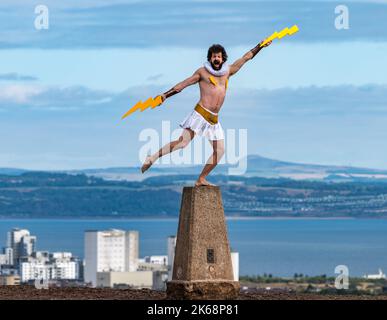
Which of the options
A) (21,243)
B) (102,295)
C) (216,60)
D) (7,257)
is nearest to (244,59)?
(216,60)

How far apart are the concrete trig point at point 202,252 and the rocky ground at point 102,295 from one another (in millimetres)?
553

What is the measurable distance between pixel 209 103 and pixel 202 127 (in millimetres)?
458

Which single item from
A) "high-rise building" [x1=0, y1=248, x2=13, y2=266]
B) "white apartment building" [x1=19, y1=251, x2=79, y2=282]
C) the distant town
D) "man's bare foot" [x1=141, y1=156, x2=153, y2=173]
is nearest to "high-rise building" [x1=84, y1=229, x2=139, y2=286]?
the distant town

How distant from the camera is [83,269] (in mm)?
168000

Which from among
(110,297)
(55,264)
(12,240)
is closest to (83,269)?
(55,264)

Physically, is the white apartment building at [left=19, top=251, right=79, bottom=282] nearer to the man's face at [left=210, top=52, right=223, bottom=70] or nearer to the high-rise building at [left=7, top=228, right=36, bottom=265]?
the high-rise building at [left=7, top=228, right=36, bottom=265]

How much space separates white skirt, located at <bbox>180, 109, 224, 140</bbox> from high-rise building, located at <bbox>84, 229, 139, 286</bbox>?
120 metres

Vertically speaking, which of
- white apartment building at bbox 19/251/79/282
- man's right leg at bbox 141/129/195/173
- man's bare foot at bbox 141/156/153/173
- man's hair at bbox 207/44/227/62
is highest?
white apartment building at bbox 19/251/79/282

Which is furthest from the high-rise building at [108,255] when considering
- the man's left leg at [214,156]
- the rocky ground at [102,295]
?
the man's left leg at [214,156]

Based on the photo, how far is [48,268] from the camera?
156625mm

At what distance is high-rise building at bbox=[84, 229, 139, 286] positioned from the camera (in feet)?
516

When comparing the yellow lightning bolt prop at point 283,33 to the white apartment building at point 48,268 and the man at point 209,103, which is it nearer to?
the man at point 209,103

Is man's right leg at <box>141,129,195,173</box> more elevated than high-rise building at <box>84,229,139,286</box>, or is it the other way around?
high-rise building at <box>84,229,139,286</box>
